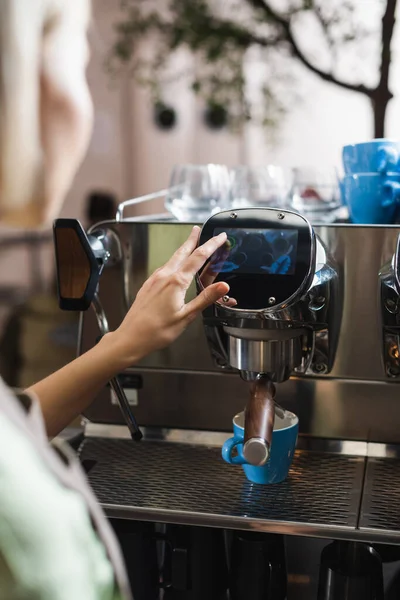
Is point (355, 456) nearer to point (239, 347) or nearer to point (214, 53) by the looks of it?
point (239, 347)

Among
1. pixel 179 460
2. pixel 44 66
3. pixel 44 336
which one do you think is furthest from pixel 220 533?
pixel 44 336

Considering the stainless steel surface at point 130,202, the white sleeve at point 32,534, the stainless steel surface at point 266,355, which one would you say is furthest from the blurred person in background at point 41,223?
the stainless steel surface at point 130,202

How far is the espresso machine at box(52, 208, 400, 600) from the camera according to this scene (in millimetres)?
719

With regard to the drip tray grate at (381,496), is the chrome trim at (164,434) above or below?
above

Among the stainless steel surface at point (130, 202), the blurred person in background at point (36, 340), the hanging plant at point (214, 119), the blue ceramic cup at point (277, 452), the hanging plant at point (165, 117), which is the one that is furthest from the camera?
the hanging plant at point (165, 117)

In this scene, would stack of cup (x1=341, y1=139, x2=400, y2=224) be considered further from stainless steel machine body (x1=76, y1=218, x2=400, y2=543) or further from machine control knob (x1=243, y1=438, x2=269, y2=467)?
machine control knob (x1=243, y1=438, x2=269, y2=467)

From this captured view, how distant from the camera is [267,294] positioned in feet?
2.32

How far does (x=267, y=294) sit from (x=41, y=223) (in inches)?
11.3

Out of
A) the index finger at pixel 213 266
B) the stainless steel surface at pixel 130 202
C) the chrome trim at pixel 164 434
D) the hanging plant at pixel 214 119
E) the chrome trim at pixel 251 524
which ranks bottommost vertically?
the chrome trim at pixel 251 524

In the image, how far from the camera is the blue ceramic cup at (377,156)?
844 mm

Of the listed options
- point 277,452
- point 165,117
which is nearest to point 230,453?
point 277,452

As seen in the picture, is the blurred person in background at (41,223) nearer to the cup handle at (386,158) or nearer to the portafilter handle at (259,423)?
the portafilter handle at (259,423)

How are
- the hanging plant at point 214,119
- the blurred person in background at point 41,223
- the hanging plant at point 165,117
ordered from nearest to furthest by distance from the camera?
1. the blurred person in background at point 41,223
2. the hanging plant at point 214,119
3. the hanging plant at point 165,117

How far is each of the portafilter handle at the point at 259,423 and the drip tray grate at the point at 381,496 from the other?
0.43 feet
